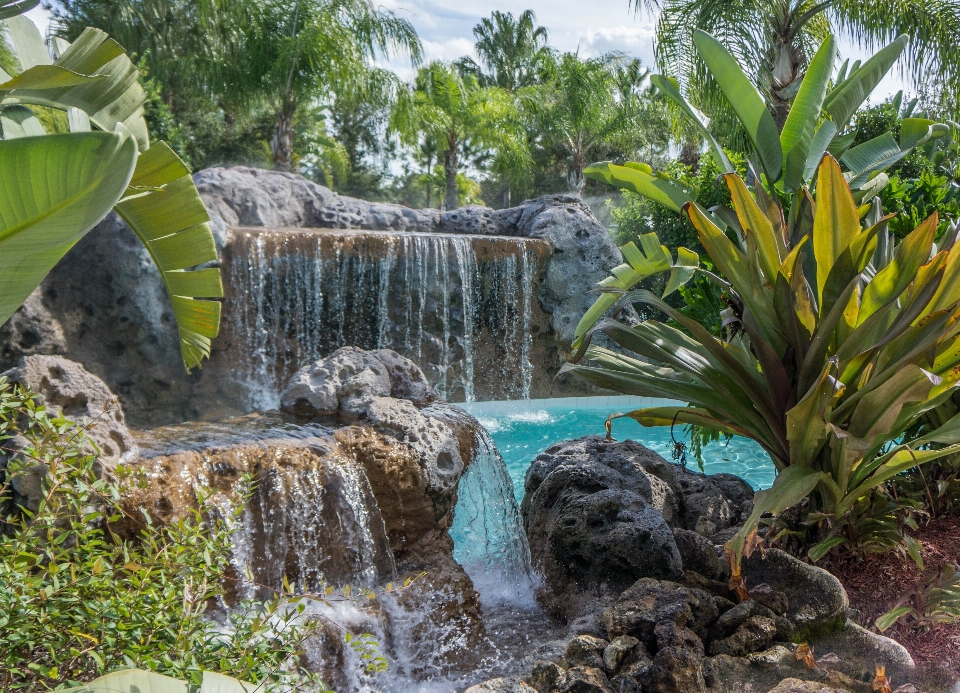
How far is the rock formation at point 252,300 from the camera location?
30.5 ft

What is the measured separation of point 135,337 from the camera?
31.5 ft

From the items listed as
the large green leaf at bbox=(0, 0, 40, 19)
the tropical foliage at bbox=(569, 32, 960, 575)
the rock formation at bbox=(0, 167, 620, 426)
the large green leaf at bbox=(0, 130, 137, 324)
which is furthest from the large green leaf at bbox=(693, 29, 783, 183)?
the rock formation at bbox=(0, 167, 620, 426)

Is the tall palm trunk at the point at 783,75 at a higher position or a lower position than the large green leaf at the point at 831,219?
higher

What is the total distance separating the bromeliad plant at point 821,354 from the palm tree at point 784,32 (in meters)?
6.21

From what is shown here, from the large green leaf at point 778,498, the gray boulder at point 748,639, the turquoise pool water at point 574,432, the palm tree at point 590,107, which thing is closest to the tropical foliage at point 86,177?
the large green leaf at point 778,498

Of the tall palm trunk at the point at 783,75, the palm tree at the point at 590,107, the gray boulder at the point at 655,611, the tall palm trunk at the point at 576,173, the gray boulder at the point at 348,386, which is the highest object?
the palm tree at the point at 590,107

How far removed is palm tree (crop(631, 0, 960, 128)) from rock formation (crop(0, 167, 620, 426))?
340cm

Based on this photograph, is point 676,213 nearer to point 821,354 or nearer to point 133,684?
point 821,354

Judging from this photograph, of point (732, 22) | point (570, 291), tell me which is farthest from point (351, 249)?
point (732, 22)

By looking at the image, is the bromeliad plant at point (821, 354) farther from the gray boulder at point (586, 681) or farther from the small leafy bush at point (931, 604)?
the gray boulder at point (586, 681)

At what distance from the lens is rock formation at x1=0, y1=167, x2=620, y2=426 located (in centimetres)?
928

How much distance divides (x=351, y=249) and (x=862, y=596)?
851cm

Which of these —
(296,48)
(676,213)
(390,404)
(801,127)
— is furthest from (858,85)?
(296,48)

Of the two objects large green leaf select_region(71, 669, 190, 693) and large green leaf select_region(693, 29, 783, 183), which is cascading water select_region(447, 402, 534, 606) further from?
large green leaf select_region(71, 669, 190, 693)
